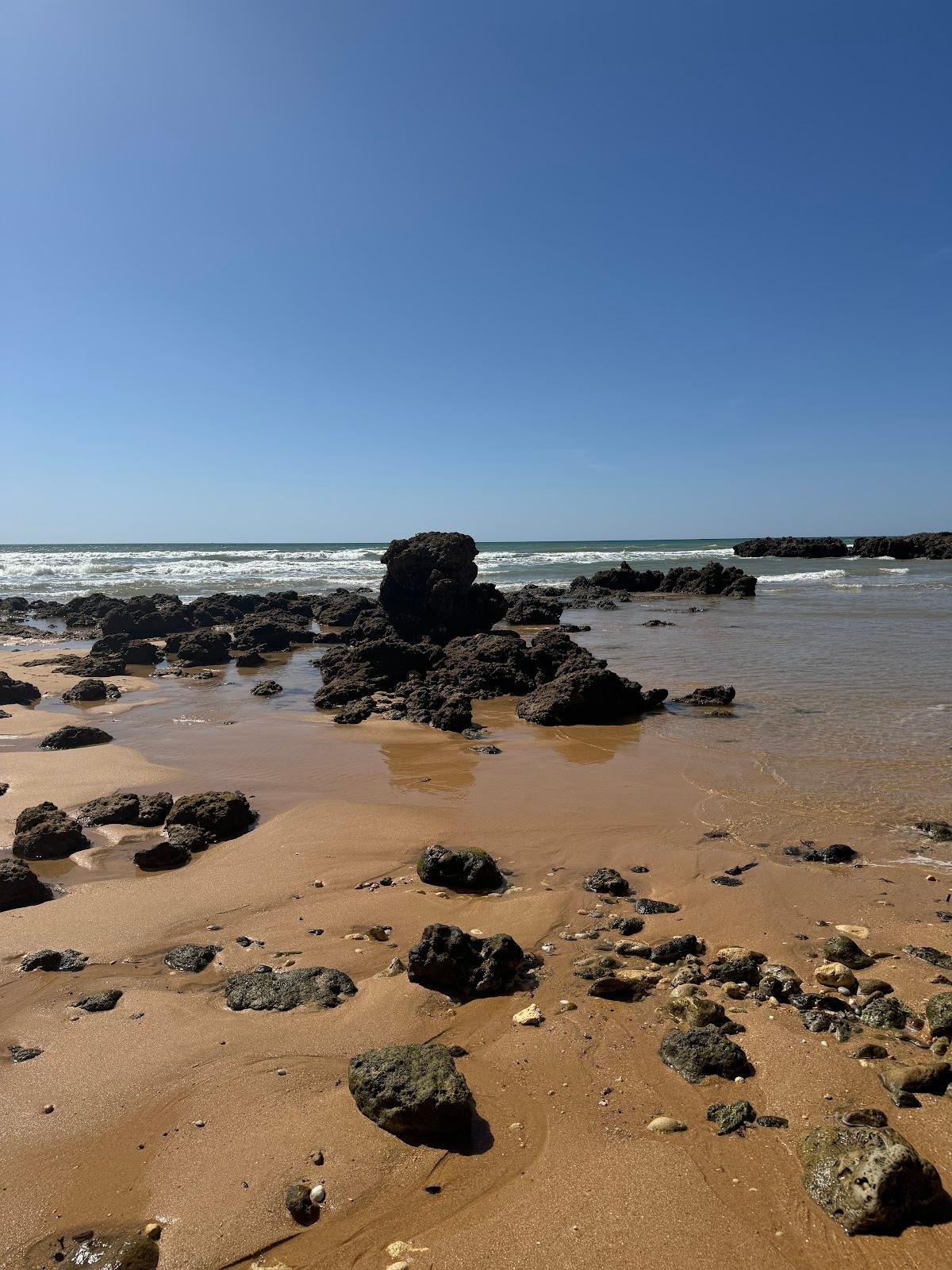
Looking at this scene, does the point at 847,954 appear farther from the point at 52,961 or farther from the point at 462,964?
the point at 52,961

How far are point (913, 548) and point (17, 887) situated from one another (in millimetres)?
69736

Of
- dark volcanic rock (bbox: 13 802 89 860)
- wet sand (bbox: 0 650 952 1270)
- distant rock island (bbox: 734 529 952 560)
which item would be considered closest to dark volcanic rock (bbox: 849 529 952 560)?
distant rock island (bbox: 734 529 952 560)

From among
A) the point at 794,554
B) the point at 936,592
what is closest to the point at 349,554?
the point at 794,554

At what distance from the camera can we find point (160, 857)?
5957 millimetres

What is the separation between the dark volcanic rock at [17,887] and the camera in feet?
17.0

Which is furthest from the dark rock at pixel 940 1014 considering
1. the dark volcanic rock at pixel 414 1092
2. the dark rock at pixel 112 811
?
the dark rock at pixel 112 811

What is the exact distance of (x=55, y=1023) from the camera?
3.86 metres

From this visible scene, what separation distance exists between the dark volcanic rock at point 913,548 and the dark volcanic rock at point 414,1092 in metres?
66.2

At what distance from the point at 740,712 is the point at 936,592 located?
84.8 ft

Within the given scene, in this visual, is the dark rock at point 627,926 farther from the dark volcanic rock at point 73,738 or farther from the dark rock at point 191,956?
the dark volcanic rock at point 73,738

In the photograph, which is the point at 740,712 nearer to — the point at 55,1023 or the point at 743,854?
the point at 743,854

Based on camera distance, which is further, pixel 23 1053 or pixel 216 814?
pixel 216 814

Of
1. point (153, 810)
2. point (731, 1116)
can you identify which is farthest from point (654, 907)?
point (153, 810)

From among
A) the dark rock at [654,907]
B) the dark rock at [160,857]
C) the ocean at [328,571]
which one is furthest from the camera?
the ocean at [328,571]
